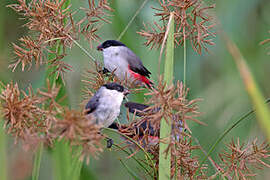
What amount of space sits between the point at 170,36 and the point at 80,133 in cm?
35

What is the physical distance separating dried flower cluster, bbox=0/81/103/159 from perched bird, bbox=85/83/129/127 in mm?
192

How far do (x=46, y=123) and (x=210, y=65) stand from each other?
7.16 ft

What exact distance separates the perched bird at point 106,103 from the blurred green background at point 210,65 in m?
0.90

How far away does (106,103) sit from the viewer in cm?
119

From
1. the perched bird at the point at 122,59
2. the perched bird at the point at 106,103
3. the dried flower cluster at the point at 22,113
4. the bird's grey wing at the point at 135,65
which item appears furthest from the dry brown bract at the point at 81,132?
the bird's grey wing at the point at 135,65

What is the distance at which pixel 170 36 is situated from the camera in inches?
39.6

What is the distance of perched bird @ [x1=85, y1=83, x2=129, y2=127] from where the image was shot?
1.14 meters

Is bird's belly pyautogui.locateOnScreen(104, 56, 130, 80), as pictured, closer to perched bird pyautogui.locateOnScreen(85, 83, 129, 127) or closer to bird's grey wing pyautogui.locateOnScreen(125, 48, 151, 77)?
bird's grey wing pyautogui.locateOnScreen(125, 48, 151, 77)

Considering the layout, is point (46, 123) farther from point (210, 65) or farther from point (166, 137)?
point (210, 65)

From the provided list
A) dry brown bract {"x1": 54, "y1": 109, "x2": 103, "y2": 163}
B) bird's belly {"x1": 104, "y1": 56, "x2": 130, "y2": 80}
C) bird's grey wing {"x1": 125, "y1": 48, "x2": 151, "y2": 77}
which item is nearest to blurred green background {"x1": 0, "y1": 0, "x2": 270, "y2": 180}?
bird's grey wing {"x1": 125, "y1": 48, "x2": 151, "y2": 77}

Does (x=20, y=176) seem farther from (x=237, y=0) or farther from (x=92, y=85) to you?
(x=237, y=0)

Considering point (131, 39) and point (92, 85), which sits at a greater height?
point (131, 39)

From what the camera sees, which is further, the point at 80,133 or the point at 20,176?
the point at 20,176

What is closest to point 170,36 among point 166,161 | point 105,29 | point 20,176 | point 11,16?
point 166,161
